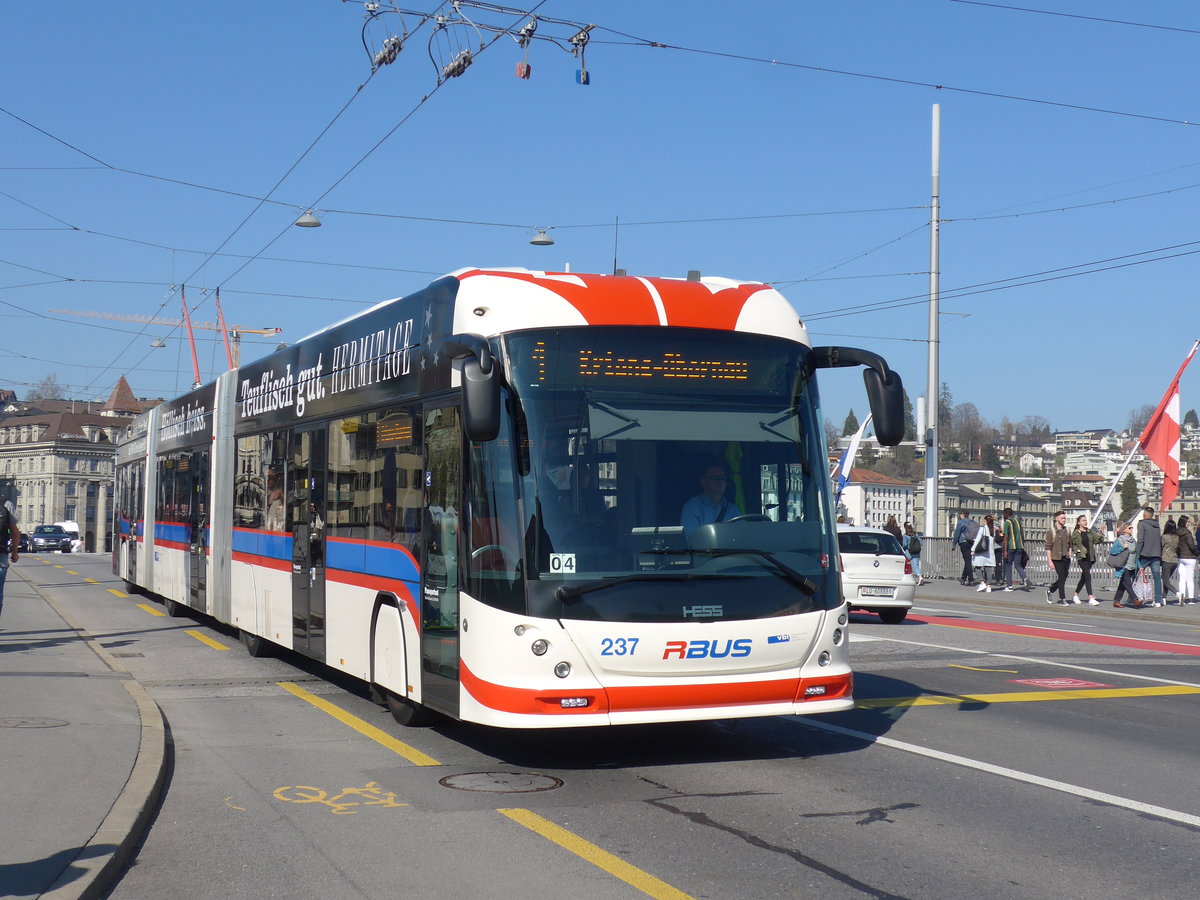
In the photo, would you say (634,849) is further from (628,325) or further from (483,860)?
(628,325)

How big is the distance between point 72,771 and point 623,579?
3.27 m

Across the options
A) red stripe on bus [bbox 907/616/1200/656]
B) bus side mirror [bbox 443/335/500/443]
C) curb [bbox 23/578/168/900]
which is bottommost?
red stripe on bus [bbox 907/616/1200/656]

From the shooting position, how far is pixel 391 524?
1030 centimetres

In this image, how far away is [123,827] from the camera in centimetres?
671

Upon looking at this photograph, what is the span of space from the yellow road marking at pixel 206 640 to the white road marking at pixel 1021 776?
849 cm

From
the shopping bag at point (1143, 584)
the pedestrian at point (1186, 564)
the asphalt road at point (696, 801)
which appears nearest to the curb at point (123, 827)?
the asphalt road at point (696, 801)

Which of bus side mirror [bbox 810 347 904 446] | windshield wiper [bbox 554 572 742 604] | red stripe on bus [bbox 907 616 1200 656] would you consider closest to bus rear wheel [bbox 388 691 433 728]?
windshield wiper [bbox 554 572 742 604]

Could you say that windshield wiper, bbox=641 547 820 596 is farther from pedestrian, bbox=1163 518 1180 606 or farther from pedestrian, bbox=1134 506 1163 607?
pedestrian, bbox=1163 518 1180 606

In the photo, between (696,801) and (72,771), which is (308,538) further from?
(696,801)

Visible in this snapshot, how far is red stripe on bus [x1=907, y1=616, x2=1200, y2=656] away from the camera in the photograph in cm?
1781

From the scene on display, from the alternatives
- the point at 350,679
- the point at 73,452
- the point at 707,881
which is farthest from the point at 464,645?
the point at 73,452

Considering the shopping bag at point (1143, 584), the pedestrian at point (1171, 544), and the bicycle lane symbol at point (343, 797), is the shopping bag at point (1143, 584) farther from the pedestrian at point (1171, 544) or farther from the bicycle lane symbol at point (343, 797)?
the bicycle lane symbol at point (343, 797)

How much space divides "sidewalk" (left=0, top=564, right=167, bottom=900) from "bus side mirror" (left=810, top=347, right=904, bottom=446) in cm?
486

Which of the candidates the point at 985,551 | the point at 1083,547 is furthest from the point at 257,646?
the point at 985,551
